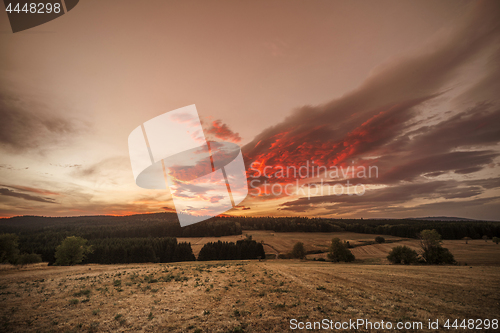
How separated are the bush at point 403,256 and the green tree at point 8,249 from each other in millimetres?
123497

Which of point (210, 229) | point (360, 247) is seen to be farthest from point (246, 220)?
point (360, 247)

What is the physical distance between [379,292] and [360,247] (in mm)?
88412

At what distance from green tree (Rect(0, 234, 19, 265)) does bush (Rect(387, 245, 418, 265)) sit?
12350cm

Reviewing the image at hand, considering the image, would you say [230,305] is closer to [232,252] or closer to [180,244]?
[232,252]

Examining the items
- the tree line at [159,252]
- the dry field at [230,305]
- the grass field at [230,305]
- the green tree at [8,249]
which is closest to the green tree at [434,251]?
the grass field at [230,305]

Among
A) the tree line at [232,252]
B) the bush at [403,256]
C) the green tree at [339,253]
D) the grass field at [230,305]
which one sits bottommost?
the tree line at [232,252]

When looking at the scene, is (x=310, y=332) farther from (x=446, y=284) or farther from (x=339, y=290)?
(x=446, y=284)

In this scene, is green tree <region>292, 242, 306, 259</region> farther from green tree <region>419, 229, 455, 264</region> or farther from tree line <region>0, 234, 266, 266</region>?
green tree <region>419, 229, 455, 264</region>

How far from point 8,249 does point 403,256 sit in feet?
416

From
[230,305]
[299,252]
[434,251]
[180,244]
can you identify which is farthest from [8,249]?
[434,251]

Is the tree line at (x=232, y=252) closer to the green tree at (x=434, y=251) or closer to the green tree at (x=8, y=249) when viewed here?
the green tree at (x=434, y=251)

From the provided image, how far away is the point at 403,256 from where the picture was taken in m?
53.4

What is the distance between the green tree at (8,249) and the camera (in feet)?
205

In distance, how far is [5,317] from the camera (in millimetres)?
12195
